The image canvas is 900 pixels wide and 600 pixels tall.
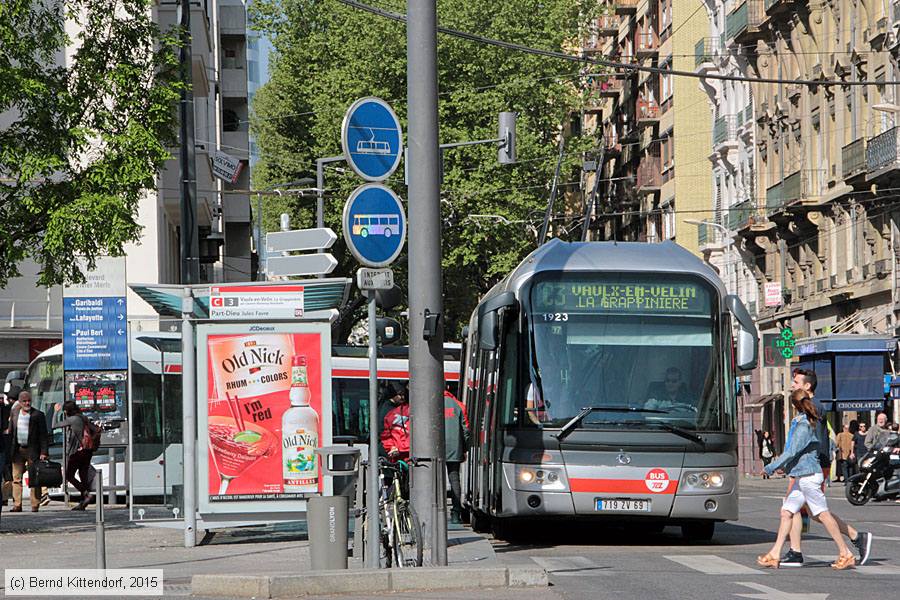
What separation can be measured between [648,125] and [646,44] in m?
4.09

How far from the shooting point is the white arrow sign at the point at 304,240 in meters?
15.3

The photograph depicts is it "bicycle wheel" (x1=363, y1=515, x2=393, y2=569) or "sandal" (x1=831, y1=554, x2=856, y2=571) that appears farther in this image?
"sandal" (x1=831, y1=554, x2=856, y2=571)

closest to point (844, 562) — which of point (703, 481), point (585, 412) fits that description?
point (703, 481)

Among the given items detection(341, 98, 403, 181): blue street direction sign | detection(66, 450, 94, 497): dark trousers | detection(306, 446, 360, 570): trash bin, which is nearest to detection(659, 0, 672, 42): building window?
detection(66, 450, 94, 497): dark trousers

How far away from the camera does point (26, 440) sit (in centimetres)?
2730

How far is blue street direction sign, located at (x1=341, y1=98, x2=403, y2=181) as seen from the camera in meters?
13.5

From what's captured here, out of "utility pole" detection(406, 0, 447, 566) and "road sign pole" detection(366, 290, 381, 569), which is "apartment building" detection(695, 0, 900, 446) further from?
"road sign pole" detection(366, 290, 381, 569)

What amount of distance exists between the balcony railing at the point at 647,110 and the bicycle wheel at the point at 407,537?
63542 mm

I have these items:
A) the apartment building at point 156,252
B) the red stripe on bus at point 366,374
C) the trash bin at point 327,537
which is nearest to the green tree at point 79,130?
the trash bin at point 327,537

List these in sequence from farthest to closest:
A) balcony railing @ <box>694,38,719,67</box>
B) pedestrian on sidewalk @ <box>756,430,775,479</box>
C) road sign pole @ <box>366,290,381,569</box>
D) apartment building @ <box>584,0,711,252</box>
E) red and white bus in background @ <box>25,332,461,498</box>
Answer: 1. apartment building @ <box>584,0,711,252</box>
2. balcony railing @ <box>694,38,719,67</box>
3. pedestrian on sidewalk @ <box>756,430,775,479</box>
4. red and white bus in background @ <box>25,332,461,498</box>
5. road sign pole @ <box>366,290,381,569</box>

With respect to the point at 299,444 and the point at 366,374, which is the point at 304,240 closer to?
the point at 299,444

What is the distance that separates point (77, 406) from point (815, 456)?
16199 millimetres

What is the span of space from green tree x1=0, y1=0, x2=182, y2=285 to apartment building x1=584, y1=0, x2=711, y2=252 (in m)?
42.8

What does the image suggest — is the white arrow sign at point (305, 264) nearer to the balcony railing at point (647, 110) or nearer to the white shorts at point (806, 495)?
the white shorts at point (806, 495)
